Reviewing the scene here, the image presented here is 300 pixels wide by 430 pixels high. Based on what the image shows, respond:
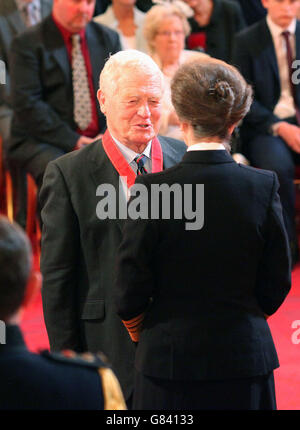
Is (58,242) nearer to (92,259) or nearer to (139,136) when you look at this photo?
(92,259)

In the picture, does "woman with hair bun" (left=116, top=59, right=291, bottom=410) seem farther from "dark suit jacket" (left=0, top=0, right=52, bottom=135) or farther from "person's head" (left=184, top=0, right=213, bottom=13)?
"person's head" (left=184, top=0, right=213, bottom=13)

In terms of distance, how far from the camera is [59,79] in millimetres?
4613

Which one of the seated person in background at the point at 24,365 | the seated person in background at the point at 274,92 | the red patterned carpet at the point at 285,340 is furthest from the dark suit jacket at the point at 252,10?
the seated person in background at the point at 24,365

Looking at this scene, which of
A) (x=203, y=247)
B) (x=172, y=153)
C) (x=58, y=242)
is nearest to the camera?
(x=203, y=247)

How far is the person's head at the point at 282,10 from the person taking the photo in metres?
4.98

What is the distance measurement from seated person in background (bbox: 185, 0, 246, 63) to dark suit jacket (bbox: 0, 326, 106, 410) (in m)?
4.32

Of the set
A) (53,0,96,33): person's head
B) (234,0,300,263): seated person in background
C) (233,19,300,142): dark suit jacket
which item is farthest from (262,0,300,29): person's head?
(53,0,96,33): person's head

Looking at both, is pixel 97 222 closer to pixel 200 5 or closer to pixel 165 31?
pixel 165 31

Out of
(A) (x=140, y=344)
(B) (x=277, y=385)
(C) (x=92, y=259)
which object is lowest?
(B) (x=277, y=385)

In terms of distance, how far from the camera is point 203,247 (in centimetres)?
193

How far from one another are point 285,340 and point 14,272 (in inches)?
102

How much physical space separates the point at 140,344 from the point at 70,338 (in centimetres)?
39

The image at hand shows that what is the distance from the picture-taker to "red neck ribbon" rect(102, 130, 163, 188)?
7.75 feet
